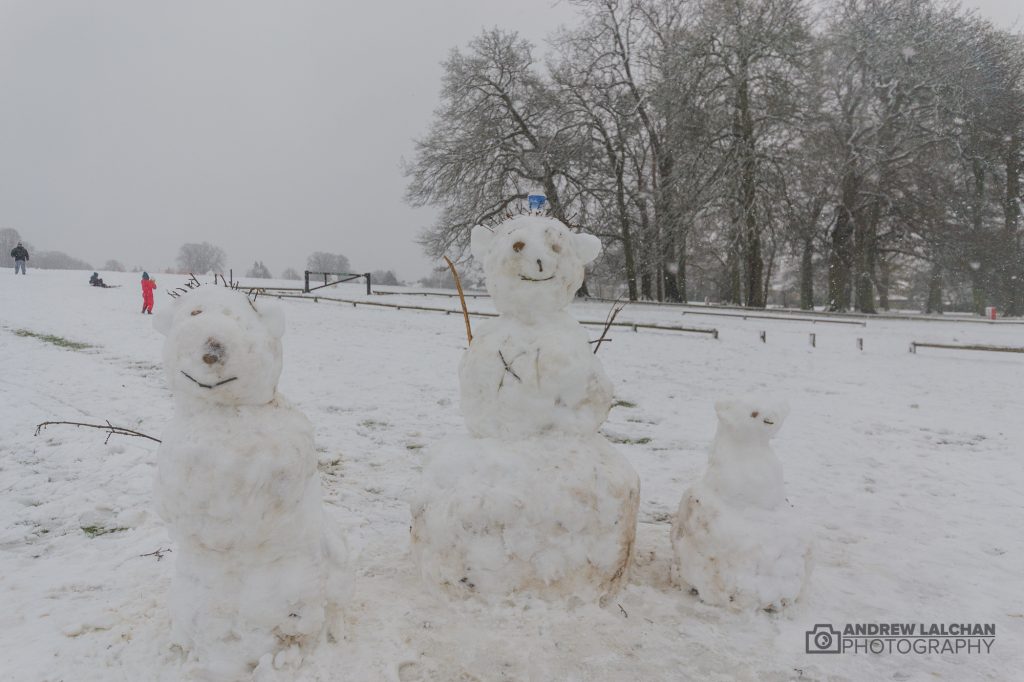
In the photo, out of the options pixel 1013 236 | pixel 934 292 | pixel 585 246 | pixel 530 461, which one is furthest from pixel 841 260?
pixel 530 461

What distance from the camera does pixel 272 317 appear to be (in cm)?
241

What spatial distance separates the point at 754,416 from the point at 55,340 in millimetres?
12796

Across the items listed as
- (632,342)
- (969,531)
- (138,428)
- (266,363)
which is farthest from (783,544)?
(632,342)

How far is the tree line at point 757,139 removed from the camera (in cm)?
1833

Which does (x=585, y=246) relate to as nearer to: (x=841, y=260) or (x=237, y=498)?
(x=237, y=498)

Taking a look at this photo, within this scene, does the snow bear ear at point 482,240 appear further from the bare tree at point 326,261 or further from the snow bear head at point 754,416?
the bare tree at point 326,261

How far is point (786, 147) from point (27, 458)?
20.0 metres

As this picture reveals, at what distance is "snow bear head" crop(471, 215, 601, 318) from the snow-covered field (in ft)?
5.10

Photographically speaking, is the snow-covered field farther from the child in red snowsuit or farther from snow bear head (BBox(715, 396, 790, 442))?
the child in red snowsuit

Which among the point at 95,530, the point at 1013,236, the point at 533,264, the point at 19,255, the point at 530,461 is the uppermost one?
the point at 1013,236

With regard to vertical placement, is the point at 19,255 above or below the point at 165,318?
above

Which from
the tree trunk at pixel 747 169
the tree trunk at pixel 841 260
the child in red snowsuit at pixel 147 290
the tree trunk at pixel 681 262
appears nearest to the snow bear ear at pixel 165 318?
the child in red snowsuit at pixel 147 290

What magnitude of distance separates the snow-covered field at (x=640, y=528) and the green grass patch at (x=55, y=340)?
0.30 meters

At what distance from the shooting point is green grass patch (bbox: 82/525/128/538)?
3.57 metres
